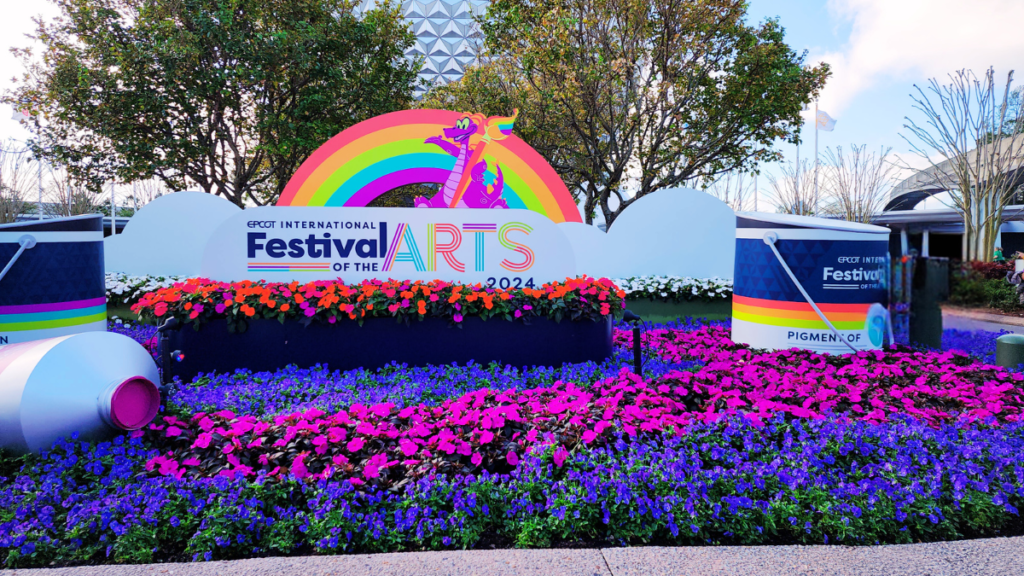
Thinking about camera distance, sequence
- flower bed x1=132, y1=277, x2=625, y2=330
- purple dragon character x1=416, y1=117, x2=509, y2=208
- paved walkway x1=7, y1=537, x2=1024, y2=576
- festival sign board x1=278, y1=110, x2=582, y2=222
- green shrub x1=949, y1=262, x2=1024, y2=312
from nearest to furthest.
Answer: paved walkway x1=7, y1=537, x2=1024, y2=576, green shrub x1=949, y1=262, x2=1024, y2=312, flower bed x1=132, y1=277, x2=625, y2=330, festival sign board x1=278, y1=110, x2=582, y2=222, purple dragon character x1=416, y1=117, x2=509, y2=208

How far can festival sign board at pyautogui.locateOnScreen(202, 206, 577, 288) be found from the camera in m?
6.57

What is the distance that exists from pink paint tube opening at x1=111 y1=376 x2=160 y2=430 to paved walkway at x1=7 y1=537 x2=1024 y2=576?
45.8 inches

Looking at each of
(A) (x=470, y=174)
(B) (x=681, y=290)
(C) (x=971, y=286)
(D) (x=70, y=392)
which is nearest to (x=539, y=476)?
(C) (x=971, y=286)

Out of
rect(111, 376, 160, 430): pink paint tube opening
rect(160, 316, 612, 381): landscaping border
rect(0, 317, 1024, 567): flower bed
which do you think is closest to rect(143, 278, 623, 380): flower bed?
rect(160, 316, 612, 381): landscaping border

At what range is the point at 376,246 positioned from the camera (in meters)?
6.66

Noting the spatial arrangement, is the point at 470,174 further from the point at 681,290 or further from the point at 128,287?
the point at 128,287

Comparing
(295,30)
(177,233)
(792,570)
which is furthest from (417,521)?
(295,30)

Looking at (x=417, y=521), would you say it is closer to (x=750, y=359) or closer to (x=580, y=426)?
(x=580, y=426)

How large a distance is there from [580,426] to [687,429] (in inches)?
24.6

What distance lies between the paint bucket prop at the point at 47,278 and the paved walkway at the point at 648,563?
449 centimetres

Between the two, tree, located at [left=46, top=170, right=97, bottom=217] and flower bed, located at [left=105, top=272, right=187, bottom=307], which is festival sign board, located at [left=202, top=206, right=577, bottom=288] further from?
tree, located at [left=46, top=170, right=97, bottom=217]

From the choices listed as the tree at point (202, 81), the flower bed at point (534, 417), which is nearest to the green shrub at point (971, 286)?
the flower bed at point (534, 417)

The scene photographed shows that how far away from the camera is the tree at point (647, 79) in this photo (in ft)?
44.6

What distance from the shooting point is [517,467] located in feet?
10.3
